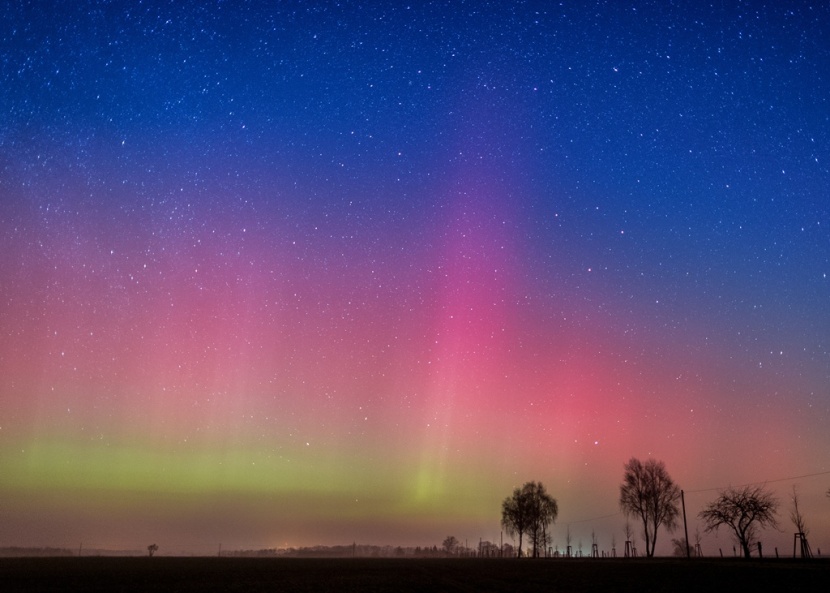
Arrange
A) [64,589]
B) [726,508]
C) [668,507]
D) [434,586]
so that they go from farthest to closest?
[668,507] → [726,508] → [434,586] → [64,589]

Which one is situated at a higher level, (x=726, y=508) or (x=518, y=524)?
(x=726, y=508)

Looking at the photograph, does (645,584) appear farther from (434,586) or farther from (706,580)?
(434,586)

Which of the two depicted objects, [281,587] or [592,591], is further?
[281,587]

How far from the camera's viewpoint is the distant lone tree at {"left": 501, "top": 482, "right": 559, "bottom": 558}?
112000mm

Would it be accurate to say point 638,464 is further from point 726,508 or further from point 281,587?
point 281,587

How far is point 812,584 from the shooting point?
25172 mm

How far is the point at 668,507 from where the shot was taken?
85.8 m

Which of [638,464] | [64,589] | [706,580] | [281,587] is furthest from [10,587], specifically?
[638,464]

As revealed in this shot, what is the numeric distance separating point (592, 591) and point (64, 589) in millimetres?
30572

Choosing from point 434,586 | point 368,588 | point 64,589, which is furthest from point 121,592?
point 434,586

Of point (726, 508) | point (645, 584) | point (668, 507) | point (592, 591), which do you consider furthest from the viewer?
point (668, 507)

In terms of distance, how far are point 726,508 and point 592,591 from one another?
5239 centimetres

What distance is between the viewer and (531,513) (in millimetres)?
111688

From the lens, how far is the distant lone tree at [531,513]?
112000mm
